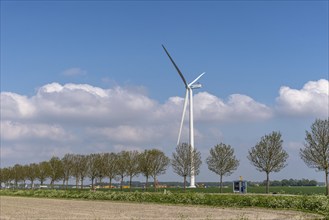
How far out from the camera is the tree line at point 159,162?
4978 cm

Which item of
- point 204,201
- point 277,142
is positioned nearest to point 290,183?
point 277,142

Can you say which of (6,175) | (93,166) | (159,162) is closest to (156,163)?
(159,162)

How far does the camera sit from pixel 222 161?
68250 mm

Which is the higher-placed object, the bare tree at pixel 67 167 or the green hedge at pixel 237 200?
the bare tree at pixel 67 167

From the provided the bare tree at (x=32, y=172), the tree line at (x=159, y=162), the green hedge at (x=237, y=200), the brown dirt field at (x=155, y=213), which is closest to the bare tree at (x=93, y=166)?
the tree line at (x=159, y=162)

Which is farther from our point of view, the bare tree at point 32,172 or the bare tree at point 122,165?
the bare tree at point 32,172

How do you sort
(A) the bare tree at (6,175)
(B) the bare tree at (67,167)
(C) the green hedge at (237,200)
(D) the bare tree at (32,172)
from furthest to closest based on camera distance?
(A) the bare tree at (6,175) < (D) the bare tree at (32,172) < (B) the bare tree at (67,167) < (C) the green hedge at (237,200)

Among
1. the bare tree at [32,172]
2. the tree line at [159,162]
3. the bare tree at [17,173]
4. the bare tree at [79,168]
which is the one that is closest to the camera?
the tree line at [159,162]

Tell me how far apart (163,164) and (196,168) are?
33.5 feet

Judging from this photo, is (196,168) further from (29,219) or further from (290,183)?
(290,183)

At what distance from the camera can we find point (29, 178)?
119438 mm

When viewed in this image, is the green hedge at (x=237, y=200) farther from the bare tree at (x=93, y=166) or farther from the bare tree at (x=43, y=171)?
the bare tree at (x=43, y=171)

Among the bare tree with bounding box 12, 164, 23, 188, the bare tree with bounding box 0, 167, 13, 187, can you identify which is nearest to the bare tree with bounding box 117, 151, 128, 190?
the bare tree with bounding box 12, 164, 23, 188

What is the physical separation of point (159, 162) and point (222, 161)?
57.7ft
